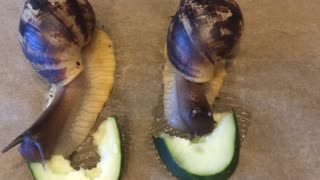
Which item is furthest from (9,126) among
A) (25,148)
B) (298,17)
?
(298,17)

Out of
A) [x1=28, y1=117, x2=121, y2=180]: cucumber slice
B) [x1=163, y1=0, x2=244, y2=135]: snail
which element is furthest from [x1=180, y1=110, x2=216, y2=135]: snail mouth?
[x1=28, y1=117, x2=121, y2=180]: cucumber slice

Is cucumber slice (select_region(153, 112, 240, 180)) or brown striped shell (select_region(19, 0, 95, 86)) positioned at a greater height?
brown striped shell (select_region(19, 0, 95, 86))

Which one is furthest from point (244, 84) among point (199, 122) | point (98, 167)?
point (98, 167)

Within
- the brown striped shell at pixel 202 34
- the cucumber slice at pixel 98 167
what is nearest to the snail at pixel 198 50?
the brown striped shell at pixel 202 34

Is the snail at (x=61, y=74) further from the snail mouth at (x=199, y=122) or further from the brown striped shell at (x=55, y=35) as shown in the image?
the snail mouth at (x=199, y=122)

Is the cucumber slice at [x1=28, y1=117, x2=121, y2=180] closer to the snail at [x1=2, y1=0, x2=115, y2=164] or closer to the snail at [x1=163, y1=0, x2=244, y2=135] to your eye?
the snail at [x1=2, y1=0, x2=115, y2=164]
